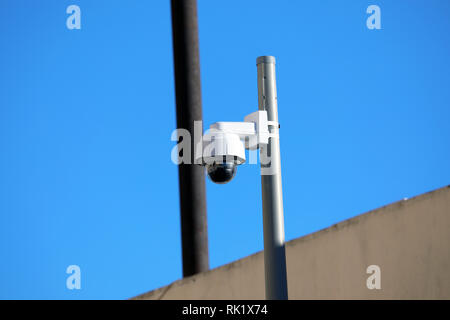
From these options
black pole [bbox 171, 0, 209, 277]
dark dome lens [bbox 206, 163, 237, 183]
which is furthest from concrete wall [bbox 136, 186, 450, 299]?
black pole [bbox 171, 0, 209, 277]

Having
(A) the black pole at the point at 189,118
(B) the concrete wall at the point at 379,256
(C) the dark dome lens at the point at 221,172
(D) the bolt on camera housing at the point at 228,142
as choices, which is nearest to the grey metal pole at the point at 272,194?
(D) the bolt on camera housing at the point at 228,142

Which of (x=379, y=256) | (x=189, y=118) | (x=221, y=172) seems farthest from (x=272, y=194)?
(x=189, y=118)

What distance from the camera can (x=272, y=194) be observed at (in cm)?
399

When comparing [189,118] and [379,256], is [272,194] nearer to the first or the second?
[379,256]

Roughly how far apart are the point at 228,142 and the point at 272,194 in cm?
42

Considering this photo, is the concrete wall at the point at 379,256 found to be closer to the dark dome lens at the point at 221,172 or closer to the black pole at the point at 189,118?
the dark dome lens at the point at 221,172

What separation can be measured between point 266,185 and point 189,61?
9124 mm

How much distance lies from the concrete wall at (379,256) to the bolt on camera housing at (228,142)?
9.13 ft

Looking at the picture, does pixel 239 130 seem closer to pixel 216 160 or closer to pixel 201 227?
pixel 216 160

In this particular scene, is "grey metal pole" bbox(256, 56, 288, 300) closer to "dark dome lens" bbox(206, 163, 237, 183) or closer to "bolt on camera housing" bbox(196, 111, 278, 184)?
"bolt on camera housing" bbox(196, 111, 278, 184)

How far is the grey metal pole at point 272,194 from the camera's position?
3828 millimetres

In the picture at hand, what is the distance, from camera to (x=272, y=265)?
385 cm
